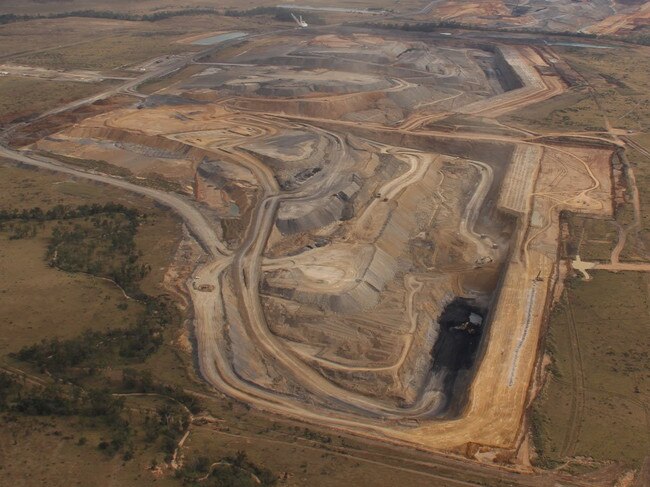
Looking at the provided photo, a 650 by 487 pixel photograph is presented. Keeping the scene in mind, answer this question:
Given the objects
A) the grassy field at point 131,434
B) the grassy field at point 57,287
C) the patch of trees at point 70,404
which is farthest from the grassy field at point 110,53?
the patch of trees at point 70,404

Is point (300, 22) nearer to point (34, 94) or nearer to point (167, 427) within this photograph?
point (34, 94)

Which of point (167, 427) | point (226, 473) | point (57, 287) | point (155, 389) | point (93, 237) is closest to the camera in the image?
point (226, 473)

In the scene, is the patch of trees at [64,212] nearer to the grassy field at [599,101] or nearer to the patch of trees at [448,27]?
the grassy field at [599,101]

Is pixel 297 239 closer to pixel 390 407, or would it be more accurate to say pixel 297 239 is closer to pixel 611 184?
pixel 390 407

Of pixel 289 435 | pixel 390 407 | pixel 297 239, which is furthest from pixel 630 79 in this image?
pixel 289 435

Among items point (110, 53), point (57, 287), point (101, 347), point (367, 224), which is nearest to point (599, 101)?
point (367, 224)

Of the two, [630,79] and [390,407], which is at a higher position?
[630,79]
